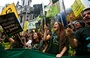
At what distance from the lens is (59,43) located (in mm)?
5191

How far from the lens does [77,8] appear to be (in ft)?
17.4

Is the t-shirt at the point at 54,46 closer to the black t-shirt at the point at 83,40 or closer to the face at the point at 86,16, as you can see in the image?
the black t-shirt at the point at 83,40

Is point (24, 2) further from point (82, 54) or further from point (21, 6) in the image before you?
point (82, 54)

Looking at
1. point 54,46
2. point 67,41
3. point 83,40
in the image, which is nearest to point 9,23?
point 54,46

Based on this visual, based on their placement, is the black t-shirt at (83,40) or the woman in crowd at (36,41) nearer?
the black t-shirt at (83,40)

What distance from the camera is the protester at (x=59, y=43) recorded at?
15.9 ft

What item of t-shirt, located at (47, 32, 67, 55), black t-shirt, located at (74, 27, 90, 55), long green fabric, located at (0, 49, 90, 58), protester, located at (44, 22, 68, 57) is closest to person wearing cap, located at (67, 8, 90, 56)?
black t-shirt, located at (74, 27, 90, 55)

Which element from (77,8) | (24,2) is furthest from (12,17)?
(24,2)

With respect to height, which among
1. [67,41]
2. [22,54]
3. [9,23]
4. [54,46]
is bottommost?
[22,54]

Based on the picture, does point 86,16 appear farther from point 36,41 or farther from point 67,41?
point 36,41

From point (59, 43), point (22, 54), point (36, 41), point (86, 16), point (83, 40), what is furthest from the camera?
point (36, 41)

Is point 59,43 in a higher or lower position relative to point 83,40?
lower

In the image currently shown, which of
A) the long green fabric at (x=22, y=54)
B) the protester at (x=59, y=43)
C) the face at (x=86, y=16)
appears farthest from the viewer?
the long green fabric at (x=22, y=54)

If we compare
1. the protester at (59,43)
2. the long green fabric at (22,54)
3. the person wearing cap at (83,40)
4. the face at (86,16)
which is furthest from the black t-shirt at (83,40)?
the long green fabric at (22,54)
